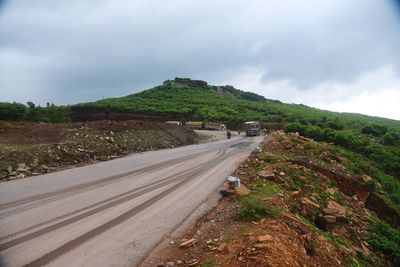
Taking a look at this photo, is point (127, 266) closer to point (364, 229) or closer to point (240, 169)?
point (364, 229)

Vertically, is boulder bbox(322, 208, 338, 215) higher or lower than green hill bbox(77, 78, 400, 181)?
lower

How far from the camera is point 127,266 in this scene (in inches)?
344

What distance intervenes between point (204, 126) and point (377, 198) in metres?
53.9

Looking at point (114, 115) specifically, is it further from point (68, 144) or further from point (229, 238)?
point (229, 238)

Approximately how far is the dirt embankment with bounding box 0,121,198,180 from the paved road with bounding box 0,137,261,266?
254cm

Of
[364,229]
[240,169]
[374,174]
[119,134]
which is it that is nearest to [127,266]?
[364,229]

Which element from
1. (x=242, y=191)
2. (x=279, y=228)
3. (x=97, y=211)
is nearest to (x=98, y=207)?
(x=97, y=211)

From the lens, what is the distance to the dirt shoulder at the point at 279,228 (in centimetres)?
933

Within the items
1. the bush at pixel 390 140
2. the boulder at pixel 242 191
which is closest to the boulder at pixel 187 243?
the boulder at pixel 242 191

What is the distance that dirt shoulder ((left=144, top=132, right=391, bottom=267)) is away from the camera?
9.33 meters

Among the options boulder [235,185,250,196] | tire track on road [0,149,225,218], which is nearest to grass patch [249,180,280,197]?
boulder [235,185,250,196]

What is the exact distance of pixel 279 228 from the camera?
1109 centimetres

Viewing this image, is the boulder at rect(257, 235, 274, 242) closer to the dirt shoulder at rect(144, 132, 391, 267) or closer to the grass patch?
the dirt shoulder at rect(144, 132, 391, 267)

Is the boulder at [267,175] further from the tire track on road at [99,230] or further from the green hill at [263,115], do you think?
the green hill at [263,115]
